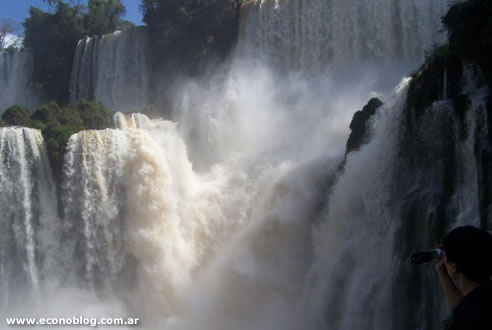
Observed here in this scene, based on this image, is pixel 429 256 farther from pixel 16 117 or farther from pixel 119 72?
pixel 119 72

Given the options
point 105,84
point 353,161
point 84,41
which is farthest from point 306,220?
point 84,41

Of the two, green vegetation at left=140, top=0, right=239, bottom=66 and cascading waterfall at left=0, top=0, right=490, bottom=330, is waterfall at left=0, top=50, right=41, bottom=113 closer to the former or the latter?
green vegetation at left=140, top=0, right=239, bottom=66

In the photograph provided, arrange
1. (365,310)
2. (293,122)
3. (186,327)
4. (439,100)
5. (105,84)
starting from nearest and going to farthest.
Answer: (439,100) < (365,310) < (186,327) < (293,122) < (105,84)

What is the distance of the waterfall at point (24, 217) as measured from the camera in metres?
15.7

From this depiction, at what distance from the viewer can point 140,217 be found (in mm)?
16016

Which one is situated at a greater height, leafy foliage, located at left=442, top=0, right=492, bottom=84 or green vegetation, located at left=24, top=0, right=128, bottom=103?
green vegetation, located at left=24, top=0, right=128, bottom=103

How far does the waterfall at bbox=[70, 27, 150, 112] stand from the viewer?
94.6 ft

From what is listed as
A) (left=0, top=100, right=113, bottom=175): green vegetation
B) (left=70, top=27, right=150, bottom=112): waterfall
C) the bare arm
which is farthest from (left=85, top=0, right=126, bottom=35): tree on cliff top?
the bare arm

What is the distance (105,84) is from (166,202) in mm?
14892

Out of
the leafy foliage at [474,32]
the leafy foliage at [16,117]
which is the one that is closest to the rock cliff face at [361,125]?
the leafy foliage at [474,32]

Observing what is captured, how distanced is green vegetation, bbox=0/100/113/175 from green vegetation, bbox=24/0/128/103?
9.86m

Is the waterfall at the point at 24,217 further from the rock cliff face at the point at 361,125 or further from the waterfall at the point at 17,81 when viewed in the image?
the waterfall at the point at 17,81

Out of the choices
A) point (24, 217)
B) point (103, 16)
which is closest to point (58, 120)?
point (24, 217)

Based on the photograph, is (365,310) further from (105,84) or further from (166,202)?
(105,84)
